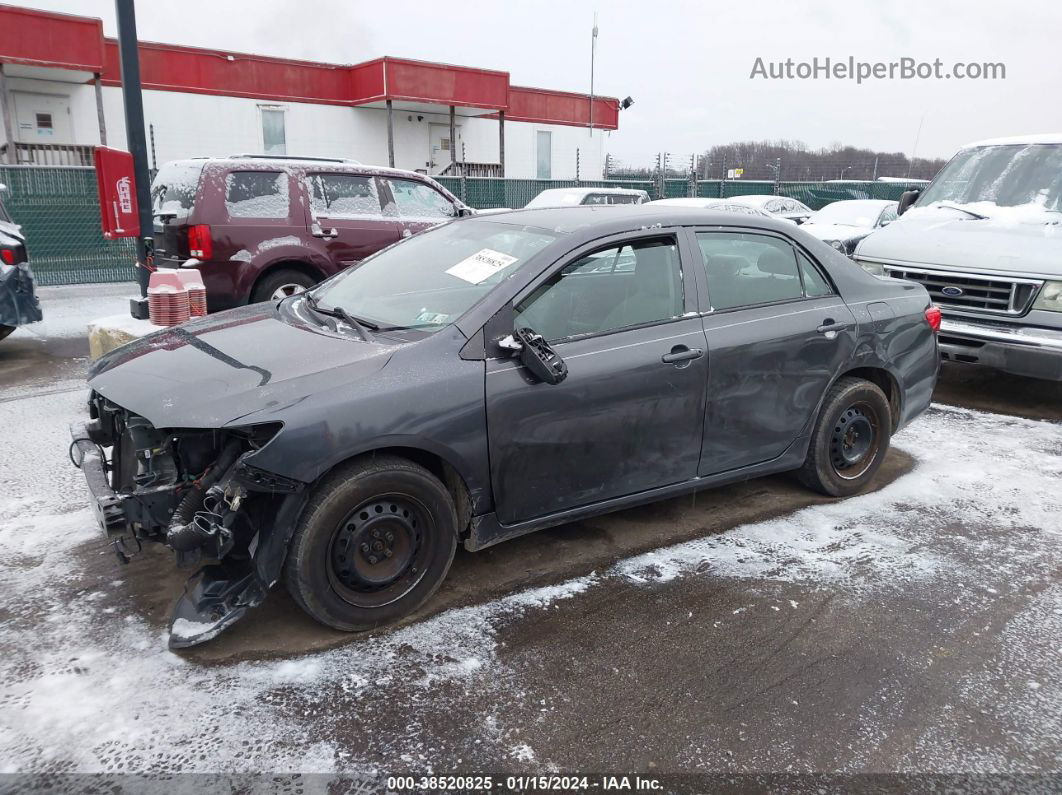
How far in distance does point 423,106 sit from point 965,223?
20.1m

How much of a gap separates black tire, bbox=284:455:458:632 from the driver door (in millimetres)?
336

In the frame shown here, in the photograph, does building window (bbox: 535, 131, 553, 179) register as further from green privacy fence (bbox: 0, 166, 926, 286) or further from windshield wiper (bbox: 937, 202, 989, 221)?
windshield wiper (bbox: 937, 202, 989, 221)

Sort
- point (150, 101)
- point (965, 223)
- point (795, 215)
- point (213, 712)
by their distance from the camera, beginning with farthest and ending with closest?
point (150, 101) < point (795, 215) < point (965, 223) < point (213, 712)

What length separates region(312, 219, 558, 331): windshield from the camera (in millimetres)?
3629

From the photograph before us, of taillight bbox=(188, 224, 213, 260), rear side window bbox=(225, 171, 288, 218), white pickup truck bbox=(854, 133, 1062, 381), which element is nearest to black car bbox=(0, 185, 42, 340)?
taillight bbox=(188, 224, 213, 260)

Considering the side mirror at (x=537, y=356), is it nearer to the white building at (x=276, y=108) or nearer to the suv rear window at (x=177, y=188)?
the suv rear window at (x=177, y=188)

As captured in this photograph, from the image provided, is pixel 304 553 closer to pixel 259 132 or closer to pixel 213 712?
pixel 213 712

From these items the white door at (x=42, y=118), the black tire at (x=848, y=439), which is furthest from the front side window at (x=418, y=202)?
the white door at (x=42, y=118)

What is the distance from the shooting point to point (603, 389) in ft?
11.8

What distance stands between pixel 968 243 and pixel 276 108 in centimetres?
2025

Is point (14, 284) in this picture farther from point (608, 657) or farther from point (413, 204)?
point (608, 657)

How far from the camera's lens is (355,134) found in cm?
2428

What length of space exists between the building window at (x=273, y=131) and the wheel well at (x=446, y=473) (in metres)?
21.6

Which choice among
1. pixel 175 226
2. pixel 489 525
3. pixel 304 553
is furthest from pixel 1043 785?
pixel 175 226
